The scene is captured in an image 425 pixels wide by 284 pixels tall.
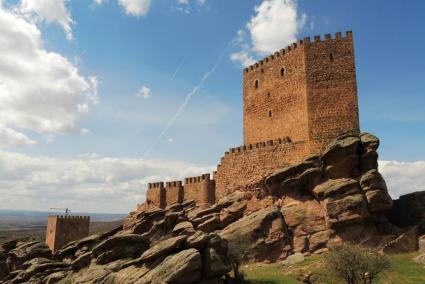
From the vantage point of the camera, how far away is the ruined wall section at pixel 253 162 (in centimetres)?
3491

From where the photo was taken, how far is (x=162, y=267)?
22.7 metres

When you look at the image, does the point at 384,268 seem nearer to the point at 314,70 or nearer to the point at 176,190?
the point at 314,70

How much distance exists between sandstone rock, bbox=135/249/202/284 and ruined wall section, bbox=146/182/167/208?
23.0 m

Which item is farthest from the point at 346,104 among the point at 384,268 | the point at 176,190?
the point at 176,190

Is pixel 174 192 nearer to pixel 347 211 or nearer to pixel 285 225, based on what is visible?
pixel 285 225

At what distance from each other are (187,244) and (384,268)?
11350mm

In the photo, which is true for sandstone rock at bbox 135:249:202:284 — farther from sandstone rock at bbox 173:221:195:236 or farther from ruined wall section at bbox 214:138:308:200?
ruined wall section at bbox 214:138:308:200

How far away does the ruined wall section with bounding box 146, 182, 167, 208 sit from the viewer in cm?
4616

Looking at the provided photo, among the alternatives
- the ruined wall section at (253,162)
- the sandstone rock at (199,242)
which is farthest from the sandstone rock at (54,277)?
the ruined wall section at (253,162)

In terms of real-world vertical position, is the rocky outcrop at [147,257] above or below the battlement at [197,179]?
below

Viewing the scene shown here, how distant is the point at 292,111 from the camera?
119 ft

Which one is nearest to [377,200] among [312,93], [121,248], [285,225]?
[285,225]

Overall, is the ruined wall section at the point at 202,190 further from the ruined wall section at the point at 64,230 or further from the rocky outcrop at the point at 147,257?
the ruined wall section at the point at 64,230

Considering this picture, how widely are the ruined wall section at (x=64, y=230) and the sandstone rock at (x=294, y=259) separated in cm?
3949
